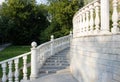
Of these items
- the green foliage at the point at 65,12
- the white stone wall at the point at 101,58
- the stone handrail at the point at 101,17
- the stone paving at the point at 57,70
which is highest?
the green foliage at the point at 65,12

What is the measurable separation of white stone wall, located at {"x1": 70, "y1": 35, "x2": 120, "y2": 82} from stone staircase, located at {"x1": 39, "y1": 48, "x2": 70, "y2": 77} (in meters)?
4.05

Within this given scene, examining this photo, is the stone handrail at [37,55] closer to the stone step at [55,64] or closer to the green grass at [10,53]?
the stone step at [55,64]

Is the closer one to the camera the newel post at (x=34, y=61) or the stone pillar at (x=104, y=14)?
the stone pillar at (x=104, y=14)

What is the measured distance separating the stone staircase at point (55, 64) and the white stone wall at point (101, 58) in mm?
4046

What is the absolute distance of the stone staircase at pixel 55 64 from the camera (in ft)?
41.2

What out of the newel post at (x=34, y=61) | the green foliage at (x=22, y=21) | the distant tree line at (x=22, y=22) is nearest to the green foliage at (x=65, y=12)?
the distant tree line at (x=22, y=22)

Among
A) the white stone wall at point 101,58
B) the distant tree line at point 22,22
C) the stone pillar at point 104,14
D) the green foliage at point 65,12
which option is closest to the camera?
the white stone wall at point 101,58

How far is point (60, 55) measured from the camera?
16.1m

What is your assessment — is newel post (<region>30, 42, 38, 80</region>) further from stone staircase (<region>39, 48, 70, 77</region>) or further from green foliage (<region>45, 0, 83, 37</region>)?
green foliage (<region>45, 0, 83, 37</region>)

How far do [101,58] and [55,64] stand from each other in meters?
7.59

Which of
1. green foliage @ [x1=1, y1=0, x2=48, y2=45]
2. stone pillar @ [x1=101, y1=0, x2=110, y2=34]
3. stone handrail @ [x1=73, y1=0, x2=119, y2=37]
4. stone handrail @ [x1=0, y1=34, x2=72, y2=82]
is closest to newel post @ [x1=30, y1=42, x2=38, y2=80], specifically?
stone handrail @ [x1=0, y1=34, x2=72, y2=82]

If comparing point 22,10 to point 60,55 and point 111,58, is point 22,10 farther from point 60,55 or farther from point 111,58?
point 111,58

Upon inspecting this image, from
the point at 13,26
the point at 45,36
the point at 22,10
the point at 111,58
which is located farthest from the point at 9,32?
the point at 111,58

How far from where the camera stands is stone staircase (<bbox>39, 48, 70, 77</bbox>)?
12555 mm
